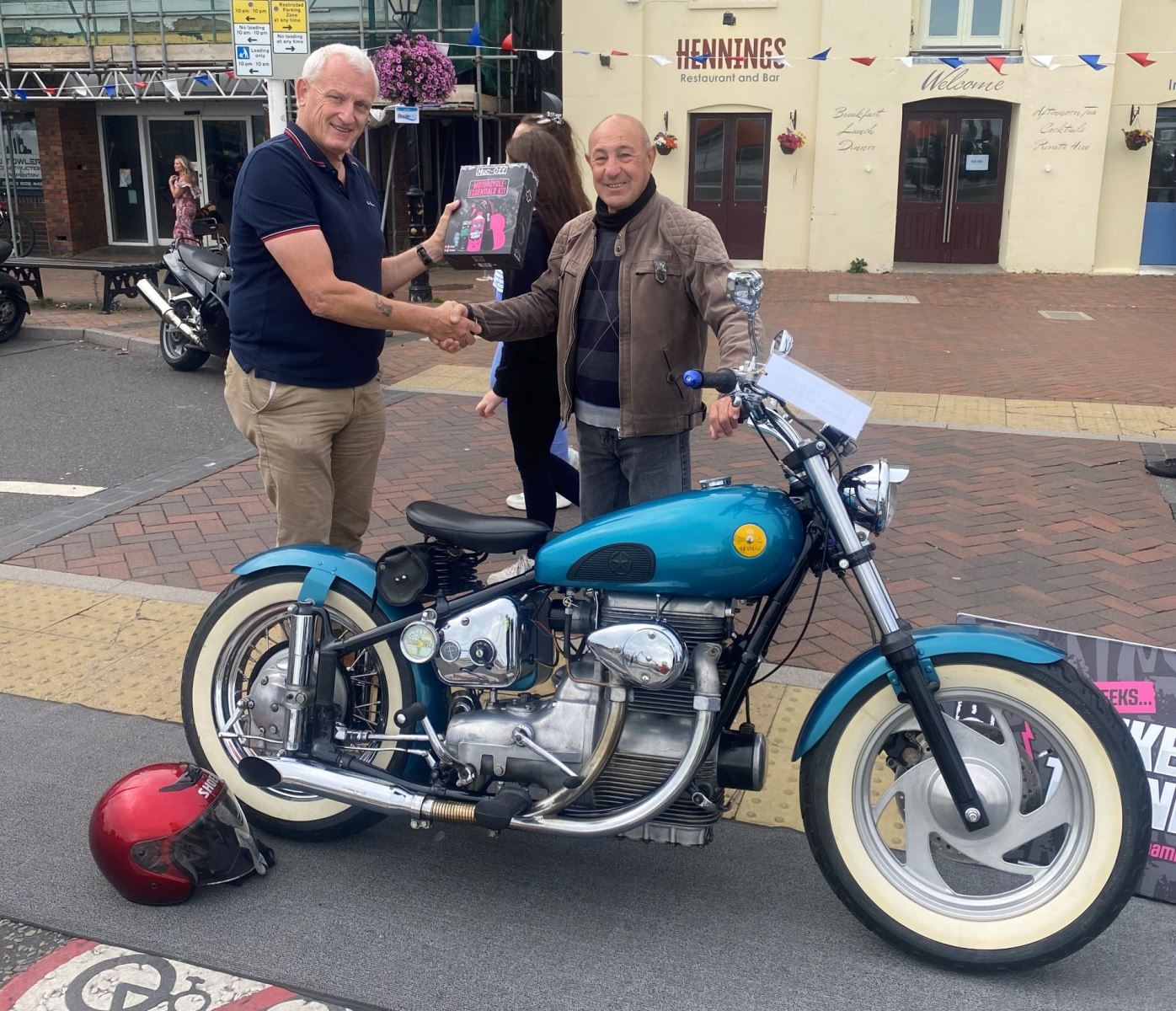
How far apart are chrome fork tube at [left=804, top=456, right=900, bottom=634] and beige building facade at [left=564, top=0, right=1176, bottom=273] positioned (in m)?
16.8

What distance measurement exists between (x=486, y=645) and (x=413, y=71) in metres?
11.1

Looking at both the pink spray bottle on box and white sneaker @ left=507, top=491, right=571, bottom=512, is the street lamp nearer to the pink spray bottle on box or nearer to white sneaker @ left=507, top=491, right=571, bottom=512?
white sneaker @ left=507, top=491, right=571, bottom=512

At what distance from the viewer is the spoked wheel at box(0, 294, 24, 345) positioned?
1068 cm

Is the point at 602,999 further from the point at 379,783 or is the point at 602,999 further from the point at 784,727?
the point at 784,727

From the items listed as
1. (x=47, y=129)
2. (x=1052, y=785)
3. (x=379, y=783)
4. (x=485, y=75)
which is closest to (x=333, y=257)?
(x=379, y=783)

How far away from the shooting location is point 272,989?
8.43ft

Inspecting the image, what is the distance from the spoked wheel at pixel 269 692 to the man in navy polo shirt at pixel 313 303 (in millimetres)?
418

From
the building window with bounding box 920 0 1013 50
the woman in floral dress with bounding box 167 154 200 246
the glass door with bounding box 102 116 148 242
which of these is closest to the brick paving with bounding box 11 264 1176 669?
the woman in floral dress with bounding box 167 154 200 246

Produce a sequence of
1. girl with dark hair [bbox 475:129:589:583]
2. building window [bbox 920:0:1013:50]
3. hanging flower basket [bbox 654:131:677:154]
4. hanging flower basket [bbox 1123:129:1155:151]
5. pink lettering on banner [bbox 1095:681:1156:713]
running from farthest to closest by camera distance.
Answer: hanging flower basket [bbox 654:131:677:154], building window [bbox 920:0:1013:50], hanging flower basket [bbox 1123:129:1155:151], girl with dark hair [bbox 475:129:589:583], pink lettering on banner [bbox 1095:681:1156:713]

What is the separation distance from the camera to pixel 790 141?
18391 mm

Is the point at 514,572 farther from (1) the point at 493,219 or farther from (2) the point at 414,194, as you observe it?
(2) the point at 414,194

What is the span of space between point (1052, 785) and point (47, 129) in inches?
794

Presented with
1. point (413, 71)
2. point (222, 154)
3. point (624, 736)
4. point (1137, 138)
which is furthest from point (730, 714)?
point (222, 154)

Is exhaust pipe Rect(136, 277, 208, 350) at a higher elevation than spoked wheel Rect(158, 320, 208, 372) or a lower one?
higher
